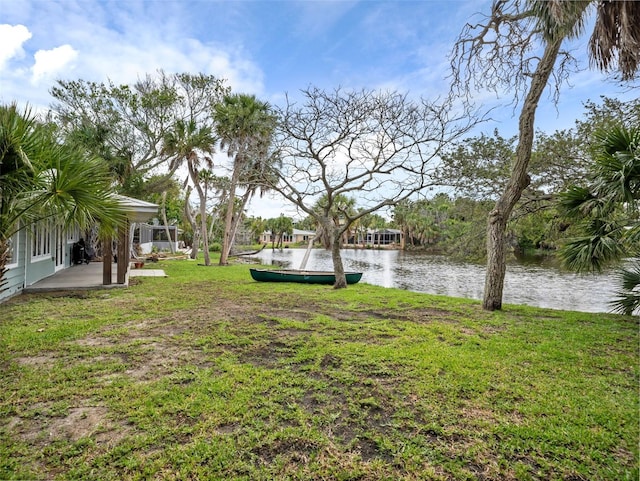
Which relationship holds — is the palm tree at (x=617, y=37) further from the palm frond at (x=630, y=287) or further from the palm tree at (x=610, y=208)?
the palm frond at (x=630, y=287)

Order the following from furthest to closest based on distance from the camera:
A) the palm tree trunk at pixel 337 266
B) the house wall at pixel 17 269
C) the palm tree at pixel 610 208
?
the palm tree trunk at pixel 337 266, the house wall at pixel 17 269, the palm tree at pixel 610 208

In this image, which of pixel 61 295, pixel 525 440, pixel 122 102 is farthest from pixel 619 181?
pixel 122 102

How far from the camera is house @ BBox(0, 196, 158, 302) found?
7.41 meters

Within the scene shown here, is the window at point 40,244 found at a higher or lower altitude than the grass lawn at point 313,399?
higher

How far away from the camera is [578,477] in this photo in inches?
82.8

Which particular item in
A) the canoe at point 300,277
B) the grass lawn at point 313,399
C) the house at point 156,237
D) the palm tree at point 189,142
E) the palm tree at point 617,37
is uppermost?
the palm tree at point 189,142

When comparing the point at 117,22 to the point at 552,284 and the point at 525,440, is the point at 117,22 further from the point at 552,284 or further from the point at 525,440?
the point at 552,284

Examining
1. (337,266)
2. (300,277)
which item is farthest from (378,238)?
(337,266)

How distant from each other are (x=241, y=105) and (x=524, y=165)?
13.4 m

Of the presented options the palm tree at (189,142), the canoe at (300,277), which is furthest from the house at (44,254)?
the palm tree at (189,142)

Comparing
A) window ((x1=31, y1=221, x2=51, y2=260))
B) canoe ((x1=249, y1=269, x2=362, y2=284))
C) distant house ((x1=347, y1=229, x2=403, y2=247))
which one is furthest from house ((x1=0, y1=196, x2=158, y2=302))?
distant house ((x1=347, y1=229, x2=403, y2=247))

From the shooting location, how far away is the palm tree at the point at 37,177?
12.3 feet

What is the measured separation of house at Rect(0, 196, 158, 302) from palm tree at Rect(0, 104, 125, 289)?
1.94m

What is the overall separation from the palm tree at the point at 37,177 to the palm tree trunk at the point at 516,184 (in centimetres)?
718
